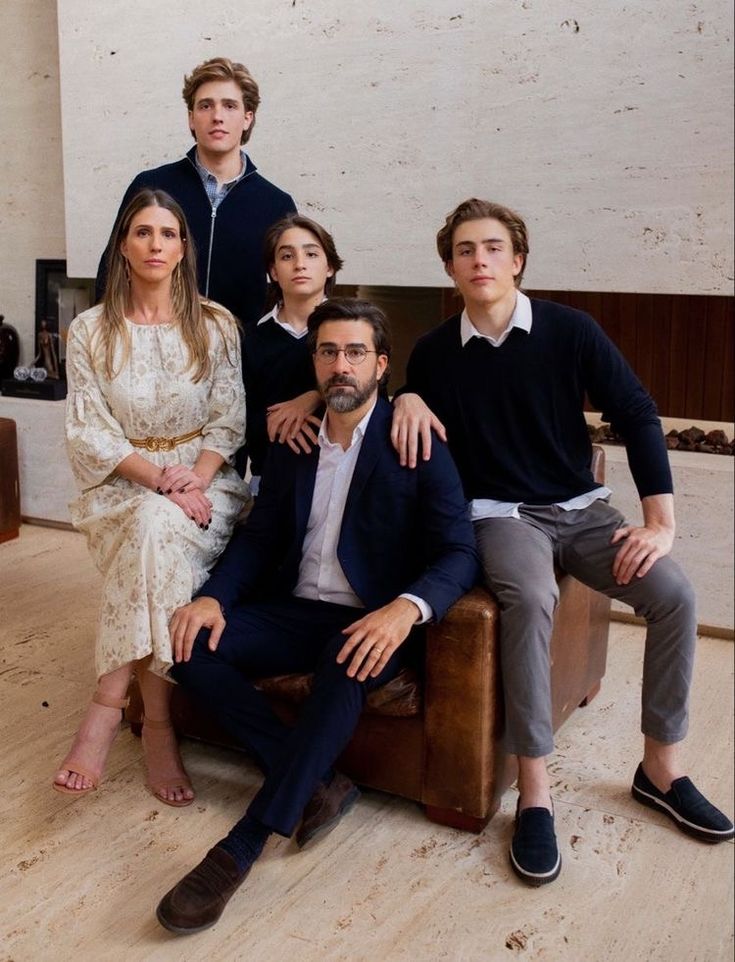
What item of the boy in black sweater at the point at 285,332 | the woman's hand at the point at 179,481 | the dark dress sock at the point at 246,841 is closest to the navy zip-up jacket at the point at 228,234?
the boy in black sweater at the point at 285,332

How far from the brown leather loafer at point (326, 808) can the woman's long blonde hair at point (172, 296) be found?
3.42 feet

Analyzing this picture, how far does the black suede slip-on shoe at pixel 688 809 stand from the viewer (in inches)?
86.4

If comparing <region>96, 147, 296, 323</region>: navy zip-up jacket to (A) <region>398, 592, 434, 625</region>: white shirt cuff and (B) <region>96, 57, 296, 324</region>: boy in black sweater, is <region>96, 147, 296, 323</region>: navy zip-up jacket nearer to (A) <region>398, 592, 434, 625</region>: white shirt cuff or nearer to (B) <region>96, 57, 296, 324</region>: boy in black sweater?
(B) <region>96, 57, 296, 324</region>: boy in black sweater

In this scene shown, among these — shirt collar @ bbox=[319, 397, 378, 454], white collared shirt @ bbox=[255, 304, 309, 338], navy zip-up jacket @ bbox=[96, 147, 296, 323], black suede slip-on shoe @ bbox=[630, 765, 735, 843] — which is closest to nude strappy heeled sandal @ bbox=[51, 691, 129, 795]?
shirt collar @ bbox=[319, 397, 378, 454]

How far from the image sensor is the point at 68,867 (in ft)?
7.04

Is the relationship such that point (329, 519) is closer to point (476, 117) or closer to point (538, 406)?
point (538, 406)

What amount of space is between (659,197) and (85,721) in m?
2.43

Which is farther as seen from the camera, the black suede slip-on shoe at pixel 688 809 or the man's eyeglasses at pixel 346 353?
the man's eyeglasses at pixel 346 353

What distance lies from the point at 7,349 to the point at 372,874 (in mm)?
3736

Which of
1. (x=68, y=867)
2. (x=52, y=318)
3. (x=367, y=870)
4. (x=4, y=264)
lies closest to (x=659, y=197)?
(x=367, y=870)

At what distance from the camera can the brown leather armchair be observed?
218 centimetres

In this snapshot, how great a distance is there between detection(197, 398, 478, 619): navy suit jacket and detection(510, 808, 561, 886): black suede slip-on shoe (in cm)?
50

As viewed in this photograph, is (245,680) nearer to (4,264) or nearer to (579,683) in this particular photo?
(579,683)

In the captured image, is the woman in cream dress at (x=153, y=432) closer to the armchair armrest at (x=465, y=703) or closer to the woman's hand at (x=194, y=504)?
the woman's hand at (x=194, y=504)
